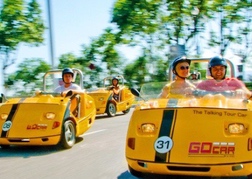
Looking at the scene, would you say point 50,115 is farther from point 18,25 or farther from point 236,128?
point 18,25

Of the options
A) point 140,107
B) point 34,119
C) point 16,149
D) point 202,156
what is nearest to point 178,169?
point 202,156

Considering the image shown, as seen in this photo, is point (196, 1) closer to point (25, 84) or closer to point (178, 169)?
point (25, 84)

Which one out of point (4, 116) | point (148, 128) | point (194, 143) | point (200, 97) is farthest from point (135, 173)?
point (4, 116)

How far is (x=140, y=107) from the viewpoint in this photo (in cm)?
530

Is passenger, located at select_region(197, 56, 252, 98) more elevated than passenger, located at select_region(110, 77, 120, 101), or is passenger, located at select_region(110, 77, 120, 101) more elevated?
passenger, located at select_region(197, 56, 252, 98)

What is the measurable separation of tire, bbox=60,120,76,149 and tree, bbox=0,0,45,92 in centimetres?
1281

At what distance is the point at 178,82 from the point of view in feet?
21.0

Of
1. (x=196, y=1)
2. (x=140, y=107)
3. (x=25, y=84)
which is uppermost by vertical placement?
(x=196, y=1)

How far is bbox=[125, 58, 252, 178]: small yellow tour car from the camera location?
4691 mm

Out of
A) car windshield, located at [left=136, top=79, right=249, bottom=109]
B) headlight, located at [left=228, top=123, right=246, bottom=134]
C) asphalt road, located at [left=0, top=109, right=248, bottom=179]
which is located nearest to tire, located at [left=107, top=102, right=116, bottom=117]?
asphalt road, located at [left=0, top=109, right=248, bottom=179]

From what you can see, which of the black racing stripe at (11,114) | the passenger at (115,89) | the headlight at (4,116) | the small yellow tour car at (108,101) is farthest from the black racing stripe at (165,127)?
the passenger at (115,89)

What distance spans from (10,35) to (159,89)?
51.3ft

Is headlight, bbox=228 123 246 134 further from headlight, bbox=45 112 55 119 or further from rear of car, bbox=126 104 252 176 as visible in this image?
headlight, bbox=45 112 55 119

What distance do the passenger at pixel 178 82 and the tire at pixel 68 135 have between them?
256 centimetres
